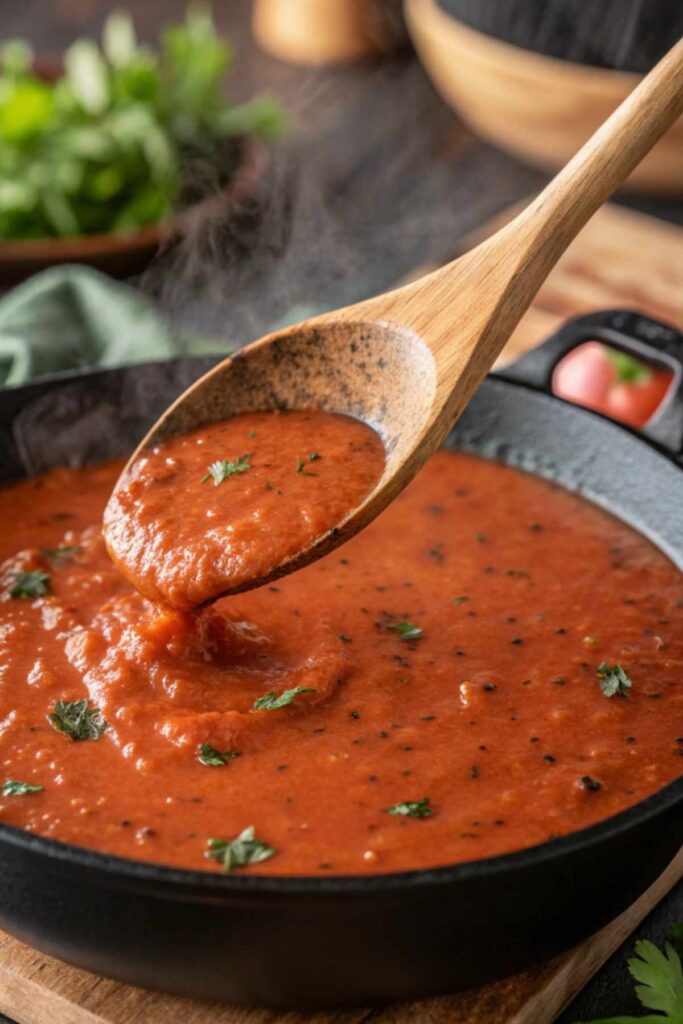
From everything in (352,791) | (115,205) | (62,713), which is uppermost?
(352,791)

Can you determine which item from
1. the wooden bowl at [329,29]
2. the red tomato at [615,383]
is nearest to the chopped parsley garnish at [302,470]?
the red tomato at [615,383]

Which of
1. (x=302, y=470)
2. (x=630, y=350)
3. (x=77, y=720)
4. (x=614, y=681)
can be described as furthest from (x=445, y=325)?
(x=77, y=720)

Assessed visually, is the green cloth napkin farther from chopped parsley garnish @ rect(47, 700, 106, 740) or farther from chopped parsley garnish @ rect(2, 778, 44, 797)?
chopped parsley garnish @ rect(2, 778, 44, 797)

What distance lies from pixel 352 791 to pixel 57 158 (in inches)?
129

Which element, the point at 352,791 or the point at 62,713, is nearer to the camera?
the point at 352,791

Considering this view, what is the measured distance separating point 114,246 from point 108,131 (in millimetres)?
626

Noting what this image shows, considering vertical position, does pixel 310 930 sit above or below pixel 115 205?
above

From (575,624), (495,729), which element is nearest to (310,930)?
(495,729)

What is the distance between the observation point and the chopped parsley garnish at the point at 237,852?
2107 mm

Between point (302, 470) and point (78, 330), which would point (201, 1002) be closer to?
point (302, 470)

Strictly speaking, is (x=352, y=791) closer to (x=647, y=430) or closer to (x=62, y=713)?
(x=62, y=713)

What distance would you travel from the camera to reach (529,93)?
452 centimetres

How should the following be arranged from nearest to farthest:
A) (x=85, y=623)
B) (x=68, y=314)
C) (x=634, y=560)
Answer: (x=85, y=623)
(x=634, y=560)
(x=68, y=314)

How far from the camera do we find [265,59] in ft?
21.3
